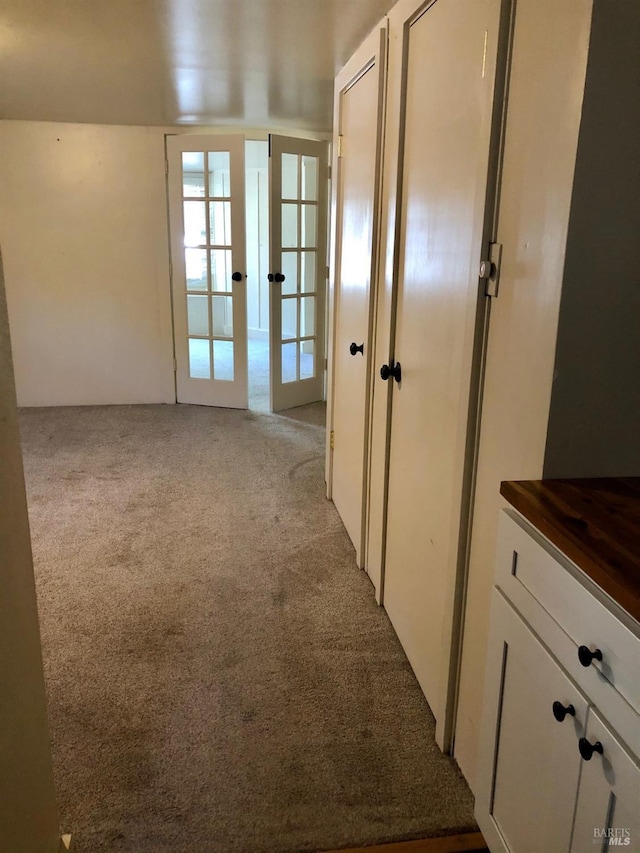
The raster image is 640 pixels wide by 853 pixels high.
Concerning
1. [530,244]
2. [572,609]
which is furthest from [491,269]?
[572,609]

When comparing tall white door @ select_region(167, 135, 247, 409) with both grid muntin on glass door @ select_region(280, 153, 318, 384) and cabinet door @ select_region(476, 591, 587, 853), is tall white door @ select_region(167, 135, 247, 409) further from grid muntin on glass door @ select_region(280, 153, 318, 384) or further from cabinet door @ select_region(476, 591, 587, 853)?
cabinet door @ select_region(476, 591, 587, 853)

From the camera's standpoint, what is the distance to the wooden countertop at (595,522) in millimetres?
909

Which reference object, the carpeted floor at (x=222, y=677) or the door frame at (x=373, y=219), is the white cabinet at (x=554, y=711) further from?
the door frame at (x=373, y=219)

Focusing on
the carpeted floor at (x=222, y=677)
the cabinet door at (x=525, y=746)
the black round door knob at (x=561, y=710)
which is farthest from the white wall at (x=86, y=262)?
the black round door knob at (x=561, y=710)

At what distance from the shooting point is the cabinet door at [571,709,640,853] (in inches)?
A: 33.3

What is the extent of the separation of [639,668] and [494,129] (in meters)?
1.08

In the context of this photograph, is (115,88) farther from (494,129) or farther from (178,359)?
(494,129)

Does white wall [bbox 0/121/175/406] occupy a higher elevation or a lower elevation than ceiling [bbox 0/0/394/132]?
lower

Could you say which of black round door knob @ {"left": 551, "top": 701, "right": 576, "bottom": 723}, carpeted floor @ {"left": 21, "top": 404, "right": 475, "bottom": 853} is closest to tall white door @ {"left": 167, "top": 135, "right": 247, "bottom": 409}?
carpeted floor @ {"left": 21, "top": 404, "right": 475, "bottom": 853}

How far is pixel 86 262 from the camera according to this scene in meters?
4.98

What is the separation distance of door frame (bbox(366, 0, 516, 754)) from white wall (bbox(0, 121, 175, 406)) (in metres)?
3.12

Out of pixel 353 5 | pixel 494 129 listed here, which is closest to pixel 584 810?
pixel 494 129

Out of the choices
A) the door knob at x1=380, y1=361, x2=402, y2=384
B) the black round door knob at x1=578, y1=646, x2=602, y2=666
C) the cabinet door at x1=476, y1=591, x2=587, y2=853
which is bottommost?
the cabinet door at x1=476, y1=591, x2=587, y2=853

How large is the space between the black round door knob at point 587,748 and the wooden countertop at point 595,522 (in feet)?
0.71
